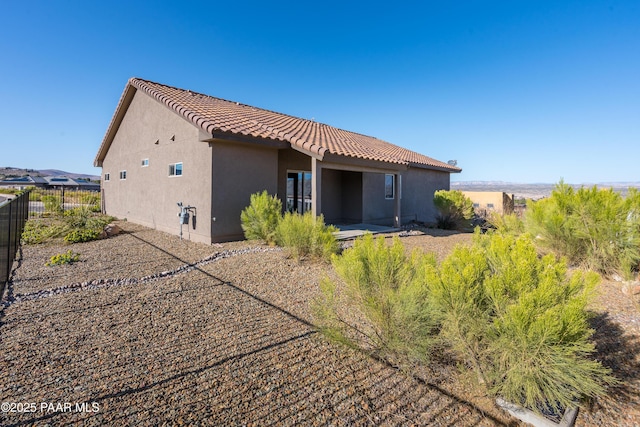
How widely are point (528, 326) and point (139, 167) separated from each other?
15.1m

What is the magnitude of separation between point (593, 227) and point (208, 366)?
7.10 m

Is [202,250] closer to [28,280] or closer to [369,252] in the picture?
[28,280]

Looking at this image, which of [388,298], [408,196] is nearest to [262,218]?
[388,298]

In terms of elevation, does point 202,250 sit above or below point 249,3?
below

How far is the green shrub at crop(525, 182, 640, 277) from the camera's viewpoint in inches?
221

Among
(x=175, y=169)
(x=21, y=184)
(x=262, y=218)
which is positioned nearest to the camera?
(x=262, y=218)

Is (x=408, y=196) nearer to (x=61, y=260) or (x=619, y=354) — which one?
(x=619, y=354)

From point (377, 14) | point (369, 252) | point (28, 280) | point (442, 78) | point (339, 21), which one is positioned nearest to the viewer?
point (369, 252)

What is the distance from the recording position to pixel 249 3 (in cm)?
1352

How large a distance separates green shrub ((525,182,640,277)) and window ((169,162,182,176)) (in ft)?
34.7

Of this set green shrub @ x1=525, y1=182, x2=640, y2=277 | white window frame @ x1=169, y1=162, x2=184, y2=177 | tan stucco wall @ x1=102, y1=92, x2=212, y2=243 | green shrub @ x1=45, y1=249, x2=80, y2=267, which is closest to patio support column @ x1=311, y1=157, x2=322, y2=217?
tan stucco wall @ x1=102, y1=92, x2=212, y2=243

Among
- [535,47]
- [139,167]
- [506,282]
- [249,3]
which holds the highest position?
[249,3]

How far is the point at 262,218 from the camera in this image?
352 inches

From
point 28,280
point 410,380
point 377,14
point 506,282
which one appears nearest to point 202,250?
point 28,280
